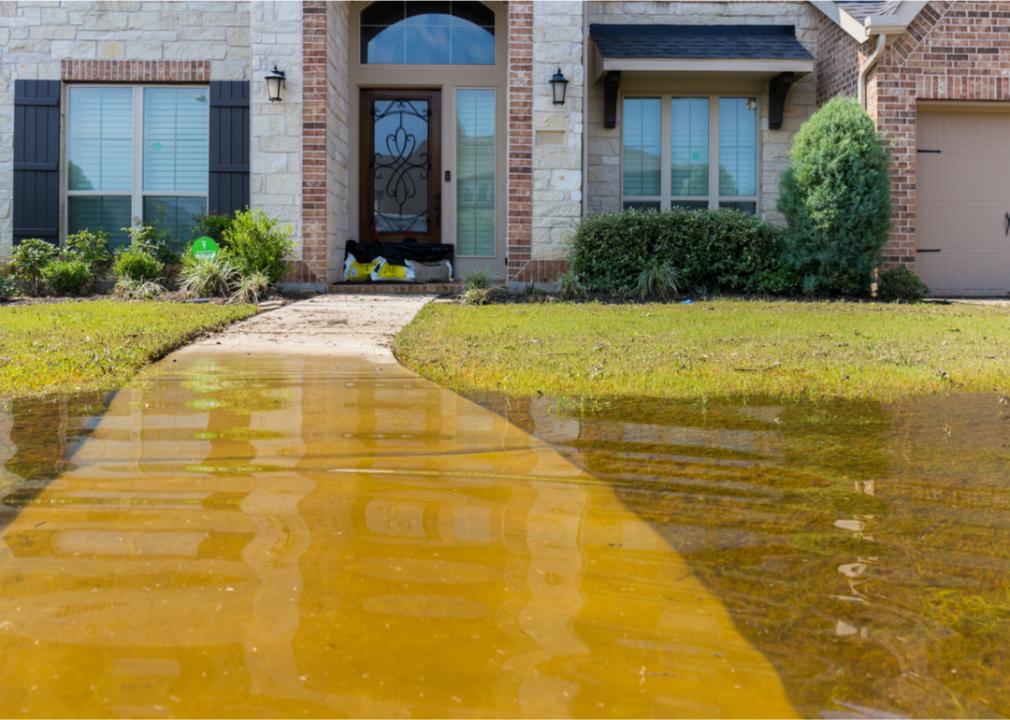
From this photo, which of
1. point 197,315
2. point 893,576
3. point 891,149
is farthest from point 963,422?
point 891,149

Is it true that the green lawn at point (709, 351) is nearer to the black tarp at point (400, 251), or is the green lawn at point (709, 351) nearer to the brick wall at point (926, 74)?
the brick wall at point (926, 74)

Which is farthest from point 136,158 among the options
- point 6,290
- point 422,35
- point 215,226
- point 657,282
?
point 657,282

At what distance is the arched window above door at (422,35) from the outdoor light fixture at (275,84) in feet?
6.11

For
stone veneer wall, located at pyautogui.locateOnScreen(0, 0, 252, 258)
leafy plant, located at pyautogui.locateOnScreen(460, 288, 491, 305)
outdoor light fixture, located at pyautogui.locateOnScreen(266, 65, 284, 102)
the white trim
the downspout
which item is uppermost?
stone veneer wall, located at pyautogui.locateOnScreen(0, 0, 252, 258)

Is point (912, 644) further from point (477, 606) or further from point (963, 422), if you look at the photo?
point (963, 422)

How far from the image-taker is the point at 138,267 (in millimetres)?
9508

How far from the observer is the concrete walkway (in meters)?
5.29

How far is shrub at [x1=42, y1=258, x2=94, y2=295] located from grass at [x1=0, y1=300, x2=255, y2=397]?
1.42 meters

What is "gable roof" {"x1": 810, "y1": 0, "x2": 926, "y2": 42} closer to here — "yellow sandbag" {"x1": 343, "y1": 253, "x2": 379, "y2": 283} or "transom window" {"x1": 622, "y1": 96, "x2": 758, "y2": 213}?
"transom window" {"x1": 622, "y1": 96, "x2": 758, "y2": 213}

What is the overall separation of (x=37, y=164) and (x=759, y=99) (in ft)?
29.4

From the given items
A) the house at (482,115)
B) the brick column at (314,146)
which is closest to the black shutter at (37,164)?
the house at (482,115)

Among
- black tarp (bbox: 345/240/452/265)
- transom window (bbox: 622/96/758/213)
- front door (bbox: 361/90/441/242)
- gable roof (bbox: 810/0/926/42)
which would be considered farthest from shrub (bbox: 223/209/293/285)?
gable roof (bbox: 810/0/926/42)

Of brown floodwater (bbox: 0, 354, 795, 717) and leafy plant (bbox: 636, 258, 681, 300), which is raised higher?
leafy plant (bbox: 636, 258, 681, 300)

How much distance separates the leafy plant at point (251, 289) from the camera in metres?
8.55
